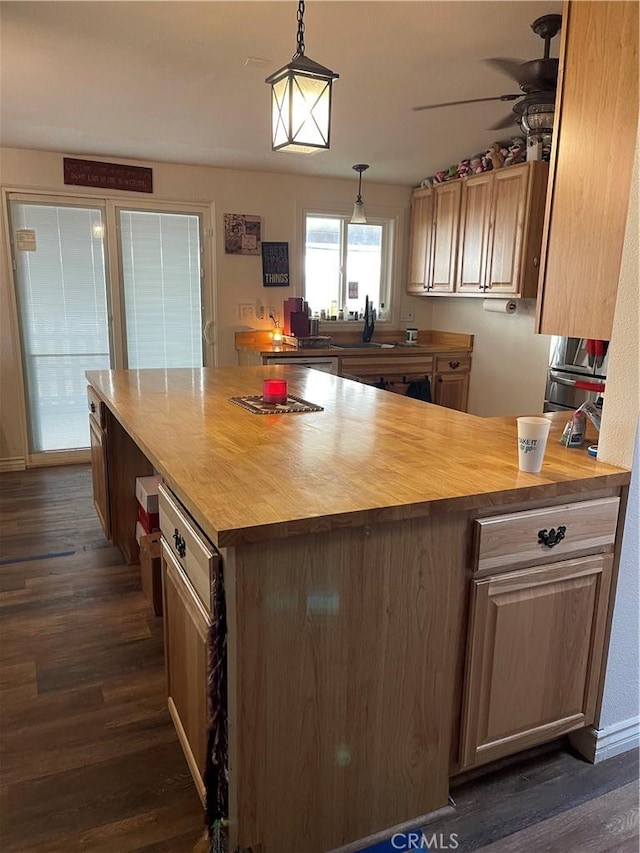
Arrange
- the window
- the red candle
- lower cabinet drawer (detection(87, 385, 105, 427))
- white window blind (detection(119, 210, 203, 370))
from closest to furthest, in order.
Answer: the red candle → lower cabinet drawer (detection(87, 385, 105, 427)) → white window blind (detection(119, 210, 203, 370)) → the window

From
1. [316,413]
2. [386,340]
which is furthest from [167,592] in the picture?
[386,340]

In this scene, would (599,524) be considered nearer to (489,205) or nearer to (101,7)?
(101,7)

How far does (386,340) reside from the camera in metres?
5.34

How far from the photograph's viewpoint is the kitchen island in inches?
48.1

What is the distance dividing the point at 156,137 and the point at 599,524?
11.5 feet

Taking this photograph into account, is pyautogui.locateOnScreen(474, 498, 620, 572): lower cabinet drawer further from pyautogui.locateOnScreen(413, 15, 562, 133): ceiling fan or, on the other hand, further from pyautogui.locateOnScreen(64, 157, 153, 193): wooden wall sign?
pyautogui.locateOnScreen(64, 157, 153, 193): wooden wall sign

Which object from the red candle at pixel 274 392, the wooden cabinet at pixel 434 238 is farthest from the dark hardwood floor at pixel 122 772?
the wooden cabinet at pixel 434 238

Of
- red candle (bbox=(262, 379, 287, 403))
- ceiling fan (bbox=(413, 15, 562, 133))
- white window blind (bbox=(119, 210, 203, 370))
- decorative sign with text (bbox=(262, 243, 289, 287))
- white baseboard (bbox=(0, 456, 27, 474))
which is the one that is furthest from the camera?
decorative sign with text (bbox=(262, 243, 289, 287))

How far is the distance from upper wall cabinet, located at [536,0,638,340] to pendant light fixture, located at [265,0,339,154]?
0.65 metres

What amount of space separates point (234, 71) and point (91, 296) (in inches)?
90.3

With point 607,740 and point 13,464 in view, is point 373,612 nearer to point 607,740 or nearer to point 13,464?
point 607,740

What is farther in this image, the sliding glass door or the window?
the window

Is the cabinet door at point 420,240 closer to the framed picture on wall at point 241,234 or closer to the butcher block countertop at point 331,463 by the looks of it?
the framed picture on wall at point 241,234

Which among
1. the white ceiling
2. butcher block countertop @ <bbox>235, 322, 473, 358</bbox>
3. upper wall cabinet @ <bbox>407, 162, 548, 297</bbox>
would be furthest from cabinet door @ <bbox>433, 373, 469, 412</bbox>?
the white ceiling
